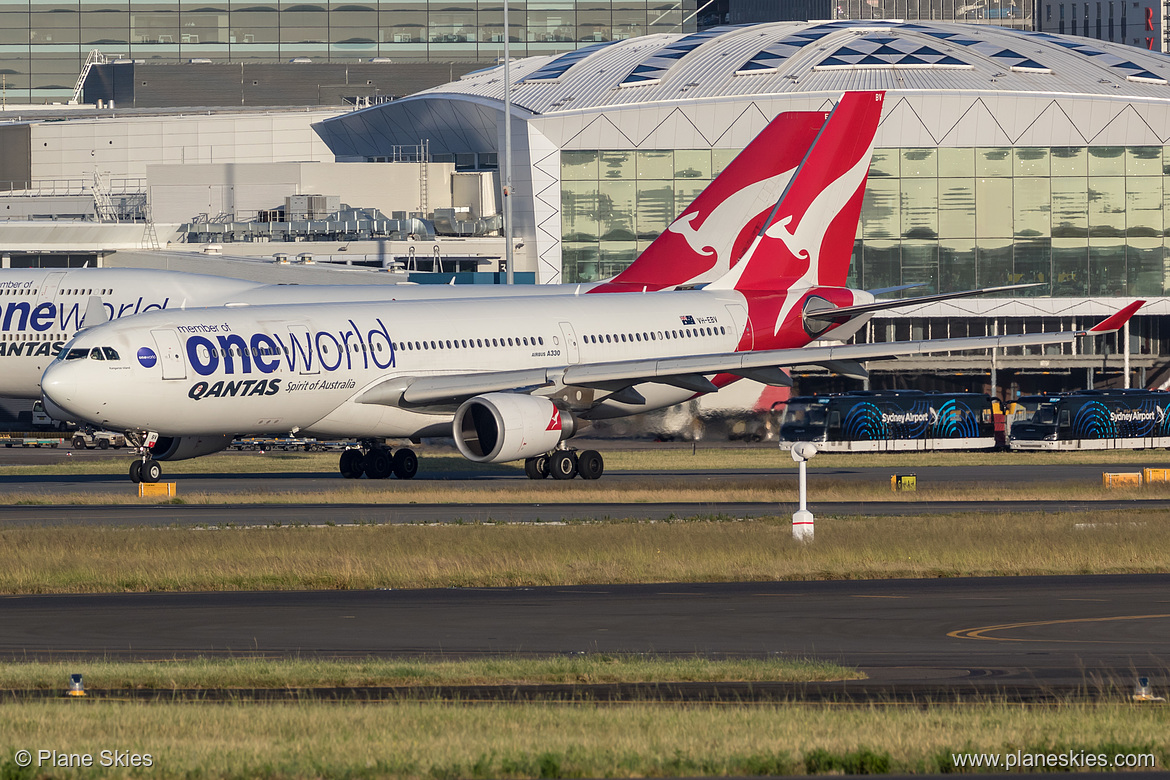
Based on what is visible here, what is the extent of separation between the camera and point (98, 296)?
54.9 m

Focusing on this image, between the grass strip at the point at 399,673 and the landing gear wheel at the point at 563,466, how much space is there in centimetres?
2788

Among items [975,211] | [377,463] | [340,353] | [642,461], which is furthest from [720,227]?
[975,211]

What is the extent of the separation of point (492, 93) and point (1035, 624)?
83009 mm

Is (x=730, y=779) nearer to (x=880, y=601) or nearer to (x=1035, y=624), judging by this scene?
(x=1035, y=624)

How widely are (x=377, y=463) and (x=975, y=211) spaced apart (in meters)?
53.5

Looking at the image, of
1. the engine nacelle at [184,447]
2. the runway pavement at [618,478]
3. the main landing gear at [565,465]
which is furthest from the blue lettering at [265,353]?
the main landing gear at [565,465]

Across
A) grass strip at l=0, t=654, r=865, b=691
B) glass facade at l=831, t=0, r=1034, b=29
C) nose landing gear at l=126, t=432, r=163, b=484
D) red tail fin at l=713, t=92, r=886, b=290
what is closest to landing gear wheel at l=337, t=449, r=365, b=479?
nose landing gear at l=126, t=432, r=163, b=484

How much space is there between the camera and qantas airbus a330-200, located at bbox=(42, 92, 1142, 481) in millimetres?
40562

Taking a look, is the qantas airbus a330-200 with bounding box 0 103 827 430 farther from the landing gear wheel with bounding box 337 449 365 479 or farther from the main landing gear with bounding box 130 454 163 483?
the main landing gear with bounding box 130 454 163 483

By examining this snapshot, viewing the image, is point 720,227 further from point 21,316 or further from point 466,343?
point 21,316

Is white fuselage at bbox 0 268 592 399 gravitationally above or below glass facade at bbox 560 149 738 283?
below

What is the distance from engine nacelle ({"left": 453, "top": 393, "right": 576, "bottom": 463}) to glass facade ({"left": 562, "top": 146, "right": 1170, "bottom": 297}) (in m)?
50.0

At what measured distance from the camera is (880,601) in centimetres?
2205

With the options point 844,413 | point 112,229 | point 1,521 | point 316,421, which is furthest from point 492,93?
point 1,521
